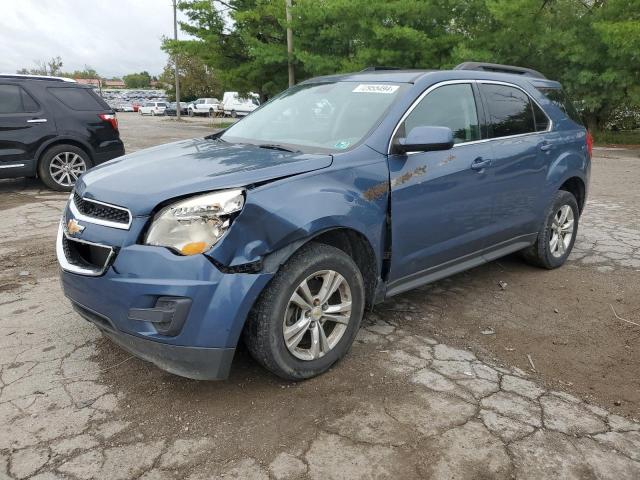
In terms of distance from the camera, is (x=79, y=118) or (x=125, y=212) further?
(x=79, y=118)

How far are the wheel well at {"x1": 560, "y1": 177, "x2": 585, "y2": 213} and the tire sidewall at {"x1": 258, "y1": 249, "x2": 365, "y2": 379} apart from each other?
2.89 metres

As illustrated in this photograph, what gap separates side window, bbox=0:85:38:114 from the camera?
789 cm

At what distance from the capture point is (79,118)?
8430 millimetres

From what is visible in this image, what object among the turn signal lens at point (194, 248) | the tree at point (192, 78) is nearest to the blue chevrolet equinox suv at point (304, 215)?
the turn signal lens at point (194, 248)

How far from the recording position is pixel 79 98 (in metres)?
8.56

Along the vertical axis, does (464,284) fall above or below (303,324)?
below

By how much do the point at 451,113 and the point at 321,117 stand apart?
3.03 ft

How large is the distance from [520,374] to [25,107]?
7.90 meters

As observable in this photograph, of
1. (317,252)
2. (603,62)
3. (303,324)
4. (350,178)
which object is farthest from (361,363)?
(603,62)

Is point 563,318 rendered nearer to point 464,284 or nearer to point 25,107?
point 464,284

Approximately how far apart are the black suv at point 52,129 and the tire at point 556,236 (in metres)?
6.32

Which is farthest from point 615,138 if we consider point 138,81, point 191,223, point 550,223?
point 138,81

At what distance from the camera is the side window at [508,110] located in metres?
4.10

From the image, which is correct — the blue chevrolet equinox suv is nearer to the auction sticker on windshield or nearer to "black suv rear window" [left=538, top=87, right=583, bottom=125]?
the auction sticker on windshield
